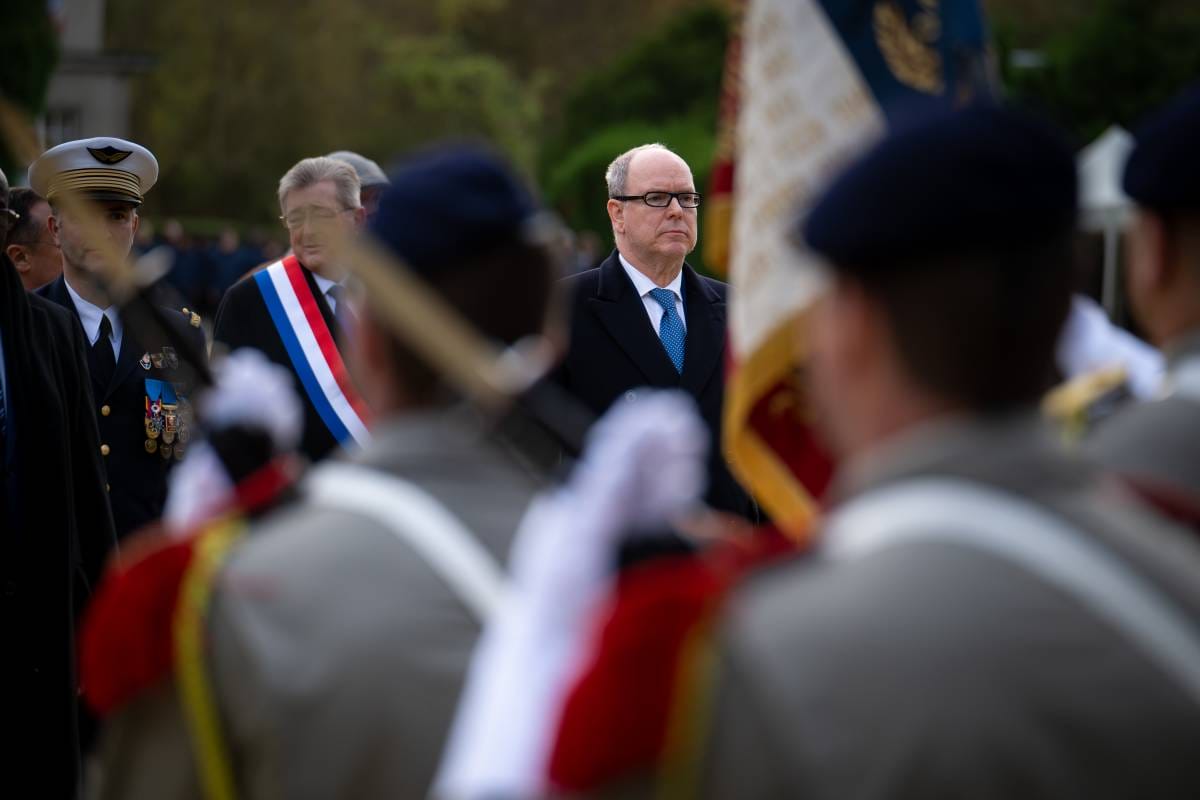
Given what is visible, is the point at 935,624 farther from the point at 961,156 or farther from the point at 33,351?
the point at 33,351

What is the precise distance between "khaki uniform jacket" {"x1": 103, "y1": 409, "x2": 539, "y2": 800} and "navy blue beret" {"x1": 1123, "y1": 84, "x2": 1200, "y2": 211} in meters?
1.44

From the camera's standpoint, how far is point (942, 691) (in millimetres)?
1585

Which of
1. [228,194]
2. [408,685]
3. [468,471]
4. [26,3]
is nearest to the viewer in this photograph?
[408,685]

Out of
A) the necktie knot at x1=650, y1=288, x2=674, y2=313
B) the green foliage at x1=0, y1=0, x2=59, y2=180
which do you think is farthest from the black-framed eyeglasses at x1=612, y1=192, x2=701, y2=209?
the green foliage at x1=0, y1=0, x2=59, y2=180

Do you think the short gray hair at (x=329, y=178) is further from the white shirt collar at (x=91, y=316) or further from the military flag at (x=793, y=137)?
the military flag at (x=793, y=137)

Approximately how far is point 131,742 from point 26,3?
83.5 ft

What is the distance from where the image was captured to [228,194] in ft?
151

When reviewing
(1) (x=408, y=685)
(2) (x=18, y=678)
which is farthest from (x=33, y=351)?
(1) (x=408, y=685)

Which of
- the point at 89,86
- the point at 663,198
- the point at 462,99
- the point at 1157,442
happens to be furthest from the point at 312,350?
the point at 462,99

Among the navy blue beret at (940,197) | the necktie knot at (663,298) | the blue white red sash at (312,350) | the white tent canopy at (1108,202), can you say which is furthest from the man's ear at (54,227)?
the white tent canopy at (1108,202)

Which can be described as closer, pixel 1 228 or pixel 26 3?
pixel 1 228

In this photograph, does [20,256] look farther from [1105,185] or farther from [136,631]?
[1105,185]

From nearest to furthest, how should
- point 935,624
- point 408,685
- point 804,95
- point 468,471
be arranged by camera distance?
point 935,624, point 408,685, point 468,471, point 804,95

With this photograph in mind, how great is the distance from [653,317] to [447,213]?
3.84 m
